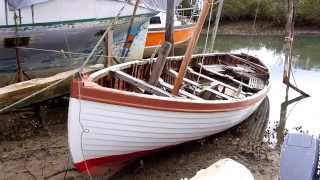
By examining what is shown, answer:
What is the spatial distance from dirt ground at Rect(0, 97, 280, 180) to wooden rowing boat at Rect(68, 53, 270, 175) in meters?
0.34

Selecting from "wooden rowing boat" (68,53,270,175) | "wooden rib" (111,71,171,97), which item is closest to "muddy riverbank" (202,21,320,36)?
"wooden rowing boat" (68,53,270,175)

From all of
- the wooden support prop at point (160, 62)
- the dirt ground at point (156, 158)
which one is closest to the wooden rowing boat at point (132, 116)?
the wooden support prop at point (160, 62)

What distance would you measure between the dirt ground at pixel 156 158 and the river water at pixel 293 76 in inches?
44.0

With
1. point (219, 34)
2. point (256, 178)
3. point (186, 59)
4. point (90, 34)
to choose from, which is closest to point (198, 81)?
point (186, 59)

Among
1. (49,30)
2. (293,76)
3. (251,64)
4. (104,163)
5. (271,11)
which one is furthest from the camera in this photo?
(271,11)

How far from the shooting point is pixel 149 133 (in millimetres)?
7121

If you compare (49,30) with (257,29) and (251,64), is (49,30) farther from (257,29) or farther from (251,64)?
(257,29)

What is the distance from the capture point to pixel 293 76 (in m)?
16.2

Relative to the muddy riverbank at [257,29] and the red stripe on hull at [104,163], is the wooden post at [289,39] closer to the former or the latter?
the red stripe on hull at [104,163]

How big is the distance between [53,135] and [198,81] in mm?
3475

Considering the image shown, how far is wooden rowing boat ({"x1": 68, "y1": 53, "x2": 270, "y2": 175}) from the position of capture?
257 inches

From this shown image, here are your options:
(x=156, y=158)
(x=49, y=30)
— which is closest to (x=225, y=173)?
(x=156, y=158)

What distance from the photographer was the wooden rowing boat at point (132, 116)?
21.4 ft

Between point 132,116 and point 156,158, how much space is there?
1638mm
